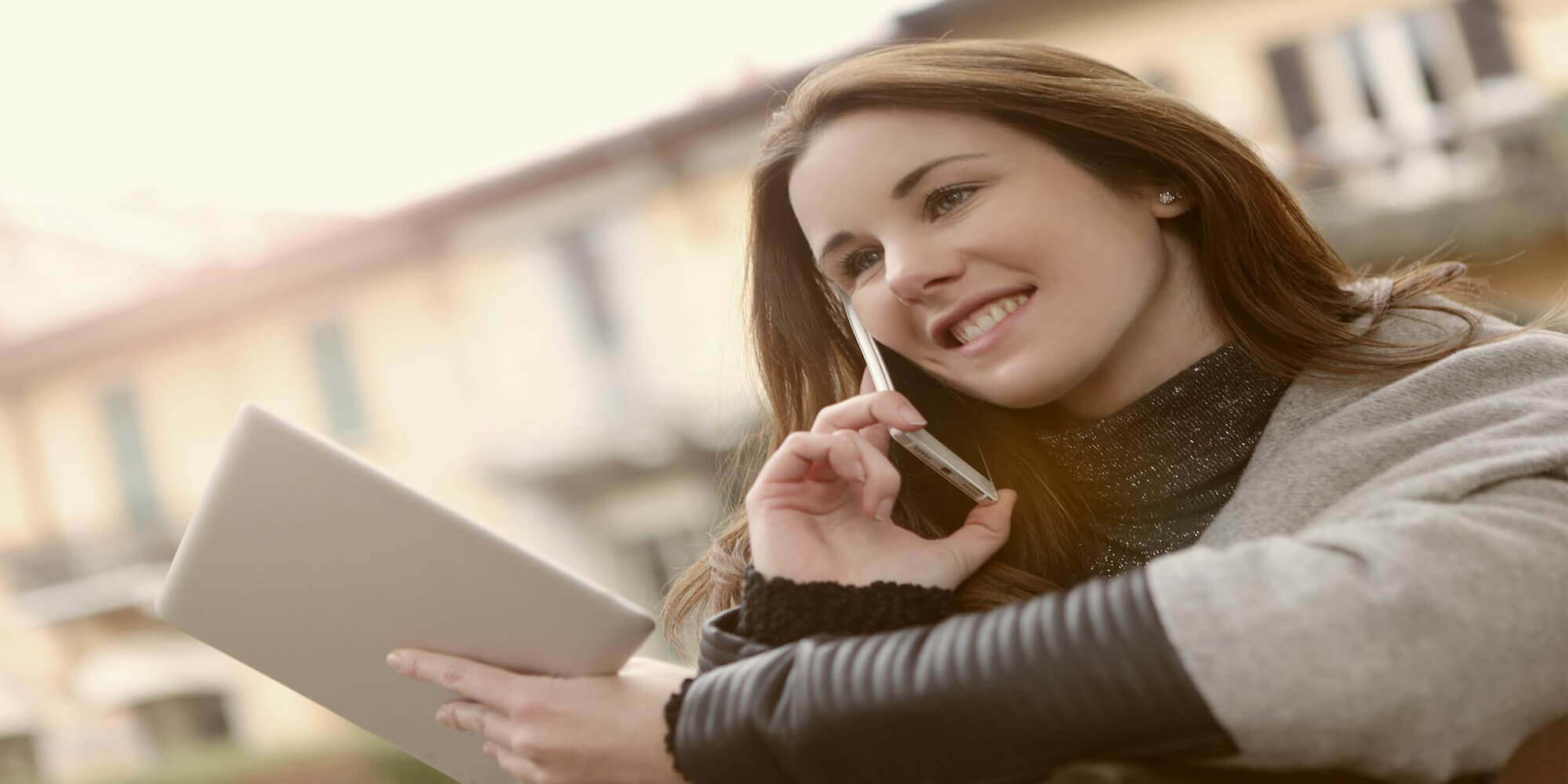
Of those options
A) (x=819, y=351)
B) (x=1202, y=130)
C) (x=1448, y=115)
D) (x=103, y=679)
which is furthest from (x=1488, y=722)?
(x=103, y=679)

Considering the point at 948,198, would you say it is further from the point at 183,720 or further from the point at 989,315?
the point at 183,720

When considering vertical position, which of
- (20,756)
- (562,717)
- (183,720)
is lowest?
(183,720)

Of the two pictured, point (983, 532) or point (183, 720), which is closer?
point (983, 532)

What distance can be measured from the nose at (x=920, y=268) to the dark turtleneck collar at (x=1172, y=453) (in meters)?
0.35

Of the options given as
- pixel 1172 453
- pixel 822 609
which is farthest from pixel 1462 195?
pixel 822 609

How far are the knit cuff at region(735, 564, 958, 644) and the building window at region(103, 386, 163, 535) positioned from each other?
599 inches

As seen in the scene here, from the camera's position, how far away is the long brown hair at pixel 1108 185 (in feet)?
6.06

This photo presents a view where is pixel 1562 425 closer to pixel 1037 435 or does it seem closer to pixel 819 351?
pixel 1037 435

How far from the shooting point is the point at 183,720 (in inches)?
600

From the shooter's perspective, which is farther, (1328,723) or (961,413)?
(961,413)

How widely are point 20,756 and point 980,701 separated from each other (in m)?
16.9

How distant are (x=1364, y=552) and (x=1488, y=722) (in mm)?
183

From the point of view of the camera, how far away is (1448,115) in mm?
11227

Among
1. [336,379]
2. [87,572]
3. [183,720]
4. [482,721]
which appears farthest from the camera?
[183,720]
